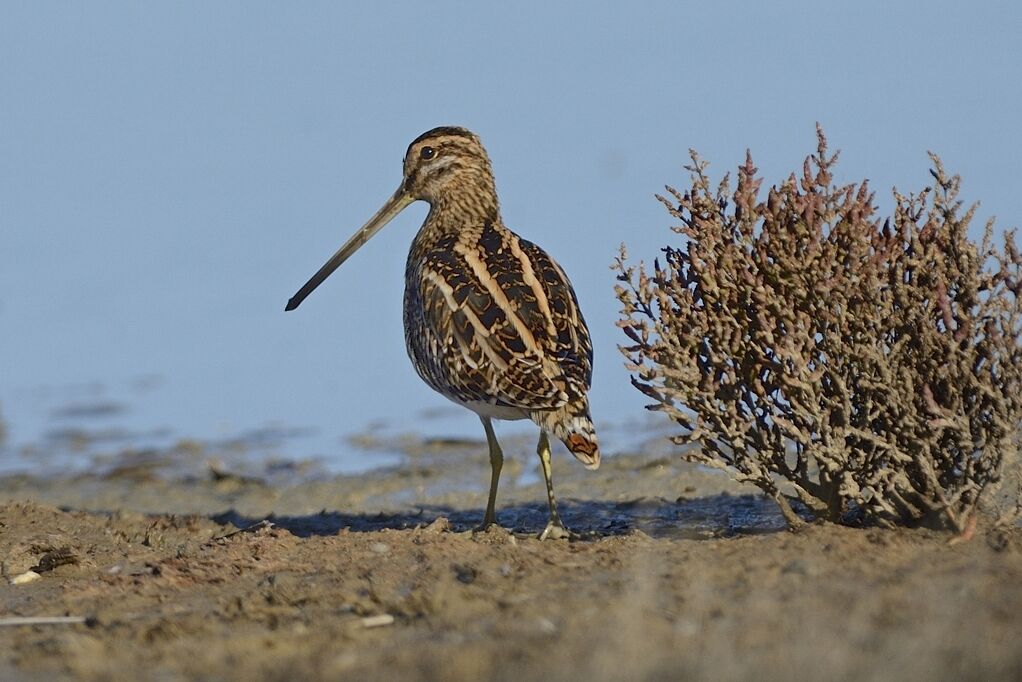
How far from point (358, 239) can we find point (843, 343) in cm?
416

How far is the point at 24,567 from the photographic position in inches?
299

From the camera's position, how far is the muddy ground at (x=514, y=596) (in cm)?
411

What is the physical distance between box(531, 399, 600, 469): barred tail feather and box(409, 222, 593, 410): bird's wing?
0.08 meters

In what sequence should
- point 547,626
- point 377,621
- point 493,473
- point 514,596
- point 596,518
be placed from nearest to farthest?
point 547,626 < point 377,621 < point 514,596 < point 493,473 < point 596,518

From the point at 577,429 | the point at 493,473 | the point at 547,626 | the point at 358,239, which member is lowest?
the point at 547,626

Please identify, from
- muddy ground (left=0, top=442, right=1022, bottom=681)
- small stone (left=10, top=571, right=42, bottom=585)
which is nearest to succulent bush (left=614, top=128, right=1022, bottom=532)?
muddy ground (left=0, top=442, right=1022, bottom=681)

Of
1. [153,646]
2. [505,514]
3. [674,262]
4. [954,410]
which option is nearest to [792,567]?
[954,410]

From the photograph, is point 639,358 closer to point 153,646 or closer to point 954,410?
point 954,410

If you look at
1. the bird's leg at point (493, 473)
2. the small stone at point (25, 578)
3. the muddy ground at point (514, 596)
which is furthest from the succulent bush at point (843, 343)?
the small stone at point (25, 578)

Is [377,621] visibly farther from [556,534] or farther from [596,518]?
[596,518]

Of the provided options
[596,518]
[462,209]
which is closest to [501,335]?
[596,518]

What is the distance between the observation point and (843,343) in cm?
639

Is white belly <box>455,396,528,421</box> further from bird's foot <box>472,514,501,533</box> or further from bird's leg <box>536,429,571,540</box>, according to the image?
bird's foot <box>472,514,501,533</box>

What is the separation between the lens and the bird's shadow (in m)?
7.91
